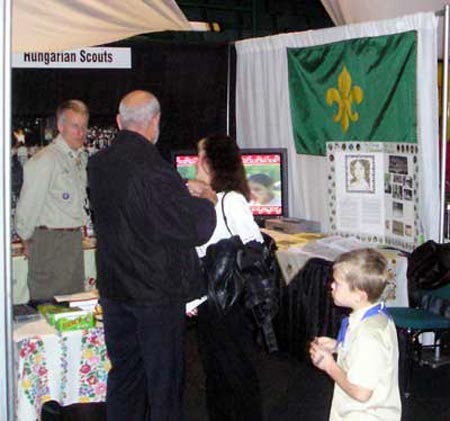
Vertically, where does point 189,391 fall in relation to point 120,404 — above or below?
below

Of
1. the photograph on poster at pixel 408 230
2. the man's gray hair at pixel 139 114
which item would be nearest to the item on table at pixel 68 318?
the man's gray hair at pixel 139 114

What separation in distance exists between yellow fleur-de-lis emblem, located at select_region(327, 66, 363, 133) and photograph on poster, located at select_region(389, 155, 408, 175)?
393mm

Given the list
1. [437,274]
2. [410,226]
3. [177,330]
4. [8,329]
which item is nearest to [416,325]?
[437,274]

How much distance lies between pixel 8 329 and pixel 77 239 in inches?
117

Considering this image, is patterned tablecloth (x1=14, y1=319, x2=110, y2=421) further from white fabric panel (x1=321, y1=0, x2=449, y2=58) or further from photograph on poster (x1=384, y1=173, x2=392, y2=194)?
white fabric panel (x1=321, y1=0, x2=449, y2=58)

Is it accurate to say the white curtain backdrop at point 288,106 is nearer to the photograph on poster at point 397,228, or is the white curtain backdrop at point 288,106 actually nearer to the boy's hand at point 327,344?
the photograph on poster at point 397,228

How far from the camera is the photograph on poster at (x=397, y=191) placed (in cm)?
438

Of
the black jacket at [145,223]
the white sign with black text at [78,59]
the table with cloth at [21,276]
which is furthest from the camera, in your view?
the white sign with black text at [78,59]

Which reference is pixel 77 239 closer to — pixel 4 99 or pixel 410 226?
pixel 410 226

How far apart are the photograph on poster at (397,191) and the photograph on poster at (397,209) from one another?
0.04 m

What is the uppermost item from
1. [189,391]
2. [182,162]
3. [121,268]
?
[182,162]

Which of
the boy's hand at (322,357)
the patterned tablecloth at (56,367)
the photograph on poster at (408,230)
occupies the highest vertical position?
the photograph on poster at (408,230)

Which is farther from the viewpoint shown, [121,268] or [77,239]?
[77,239]

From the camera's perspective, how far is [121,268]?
111 inches
